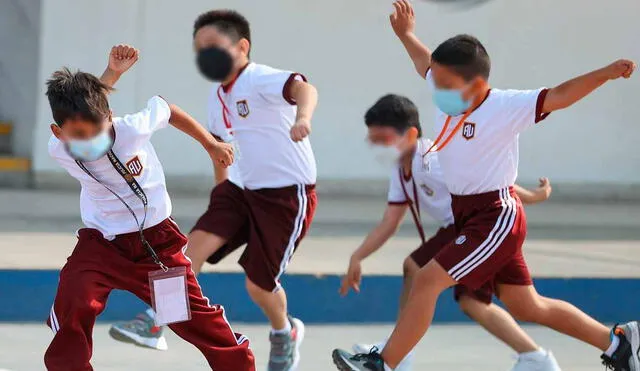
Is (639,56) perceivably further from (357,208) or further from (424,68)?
(424,68)

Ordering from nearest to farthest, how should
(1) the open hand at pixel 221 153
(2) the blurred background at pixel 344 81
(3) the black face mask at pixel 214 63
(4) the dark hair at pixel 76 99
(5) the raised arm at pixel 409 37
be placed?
(4) the dark hair at pixel 76 99, (1) the open hand at pixel 221 153, (5) the raised arm at pixel 409 37, (3) the black face mask at pixel 214 63, (2) the blurred background at pixel 344 81

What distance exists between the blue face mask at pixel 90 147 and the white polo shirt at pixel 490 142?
1268mm

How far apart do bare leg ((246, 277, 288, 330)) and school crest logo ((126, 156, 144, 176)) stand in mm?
1229

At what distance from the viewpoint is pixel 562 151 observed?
32.0ft

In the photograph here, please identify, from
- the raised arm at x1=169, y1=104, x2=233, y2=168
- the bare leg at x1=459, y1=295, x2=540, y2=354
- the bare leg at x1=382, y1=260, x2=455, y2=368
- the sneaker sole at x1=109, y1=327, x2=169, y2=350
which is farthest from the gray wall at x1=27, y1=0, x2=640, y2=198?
the raised arm at x1=169, y1=104, x2=233, y2=168

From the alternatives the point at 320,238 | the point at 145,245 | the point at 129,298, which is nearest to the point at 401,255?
the point at 320,238

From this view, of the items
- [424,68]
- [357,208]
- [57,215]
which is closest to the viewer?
[424,68]

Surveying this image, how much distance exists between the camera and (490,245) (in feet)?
15.3

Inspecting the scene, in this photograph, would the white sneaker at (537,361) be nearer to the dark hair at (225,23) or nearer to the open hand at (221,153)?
the open hand at (221,153)

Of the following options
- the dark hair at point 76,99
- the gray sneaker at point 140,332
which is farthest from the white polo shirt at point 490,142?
the gray sneaker at point 140,332

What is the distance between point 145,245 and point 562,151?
5986 millimetres

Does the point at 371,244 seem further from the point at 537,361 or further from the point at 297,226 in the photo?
the point at 537,361

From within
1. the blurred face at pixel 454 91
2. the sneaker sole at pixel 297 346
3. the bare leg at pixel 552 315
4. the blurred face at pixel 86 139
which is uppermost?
the blurred face at pixel 454 91

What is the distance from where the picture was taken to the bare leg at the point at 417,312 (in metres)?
4.69
